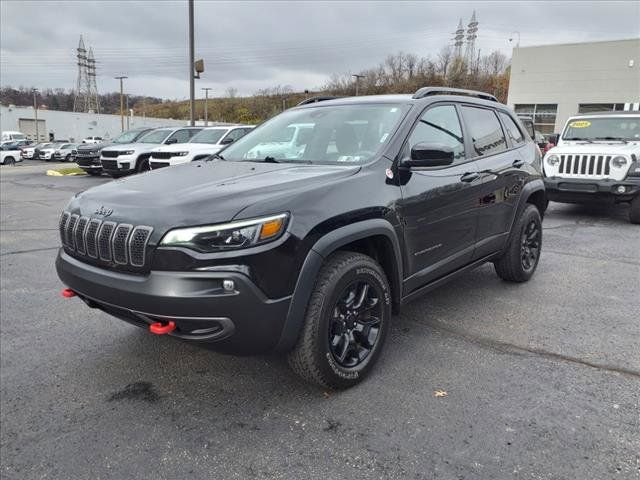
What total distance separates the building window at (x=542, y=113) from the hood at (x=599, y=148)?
2421cm

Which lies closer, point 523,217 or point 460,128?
point 460,128

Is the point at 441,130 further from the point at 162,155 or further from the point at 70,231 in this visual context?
the point at 162,155

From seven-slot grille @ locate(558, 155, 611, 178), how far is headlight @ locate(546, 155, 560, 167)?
7 cm

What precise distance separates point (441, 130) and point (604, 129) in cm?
747

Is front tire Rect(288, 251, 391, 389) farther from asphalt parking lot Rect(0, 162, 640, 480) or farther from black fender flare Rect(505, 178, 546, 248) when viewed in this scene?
black fender flare Rect(505, 178, 546, 248)

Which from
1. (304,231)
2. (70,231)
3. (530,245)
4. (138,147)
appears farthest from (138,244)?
(138,147)

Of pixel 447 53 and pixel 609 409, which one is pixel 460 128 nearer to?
pixel 609 409

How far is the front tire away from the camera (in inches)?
102

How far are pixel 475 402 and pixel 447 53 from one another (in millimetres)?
79730

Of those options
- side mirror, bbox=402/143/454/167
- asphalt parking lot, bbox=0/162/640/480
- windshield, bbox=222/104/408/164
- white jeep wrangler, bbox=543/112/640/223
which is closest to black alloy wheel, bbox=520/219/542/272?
asphalt parking lot, bbox=0/162/640/480

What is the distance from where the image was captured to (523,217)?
472 centimetres

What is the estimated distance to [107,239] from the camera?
2543mm

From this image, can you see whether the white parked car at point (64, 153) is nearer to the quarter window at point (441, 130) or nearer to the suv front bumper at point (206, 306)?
the quarter window at point (441, 130)

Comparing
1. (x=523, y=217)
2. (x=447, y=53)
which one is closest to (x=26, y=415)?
(x=523, y=217)
